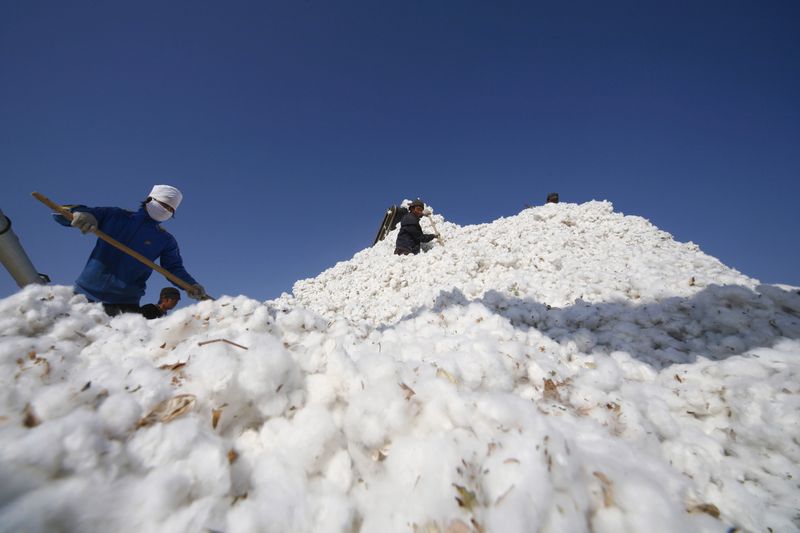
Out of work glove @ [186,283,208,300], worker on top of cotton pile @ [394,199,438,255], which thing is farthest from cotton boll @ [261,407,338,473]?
worker on top of cotton pile @ [394,199,438,255]

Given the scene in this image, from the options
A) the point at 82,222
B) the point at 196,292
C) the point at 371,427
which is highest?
the point at 82,222

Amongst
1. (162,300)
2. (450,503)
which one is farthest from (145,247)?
(450,503)

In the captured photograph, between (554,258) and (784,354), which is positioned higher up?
(554,258)

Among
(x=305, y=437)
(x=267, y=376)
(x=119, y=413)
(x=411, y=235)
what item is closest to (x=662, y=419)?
(x=305, y=437)

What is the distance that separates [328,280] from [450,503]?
10046 millimetres

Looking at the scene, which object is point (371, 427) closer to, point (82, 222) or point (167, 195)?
point (82, 222)

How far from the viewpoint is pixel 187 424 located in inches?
43.1

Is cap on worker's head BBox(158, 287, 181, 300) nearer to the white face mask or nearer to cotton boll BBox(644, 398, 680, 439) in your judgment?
the white face mask

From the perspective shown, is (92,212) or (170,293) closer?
(92,212)

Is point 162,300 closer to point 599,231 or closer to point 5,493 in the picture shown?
point 5,493

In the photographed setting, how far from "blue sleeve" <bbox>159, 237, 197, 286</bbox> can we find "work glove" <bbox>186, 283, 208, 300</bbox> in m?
0.12

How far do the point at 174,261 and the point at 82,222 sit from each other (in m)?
1.08

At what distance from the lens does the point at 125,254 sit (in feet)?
12.3

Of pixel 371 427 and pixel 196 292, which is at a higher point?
pixel 196 292
